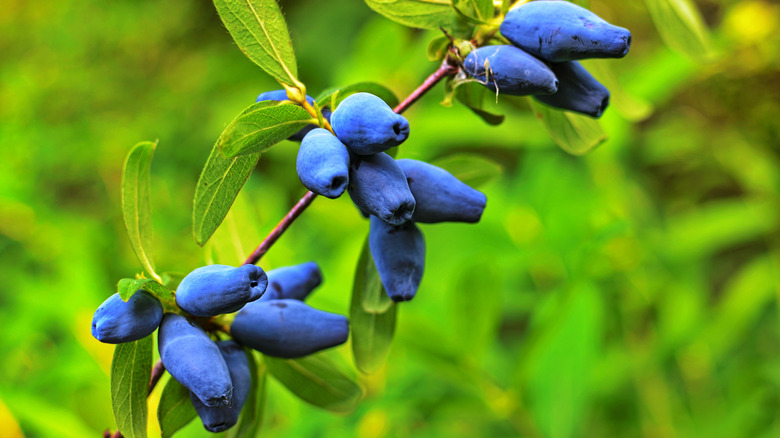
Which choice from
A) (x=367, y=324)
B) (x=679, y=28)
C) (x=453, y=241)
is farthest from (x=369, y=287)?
(x=453, y=241)

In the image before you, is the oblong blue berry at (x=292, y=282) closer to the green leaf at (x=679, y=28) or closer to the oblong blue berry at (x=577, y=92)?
the oblong blue berry at (x=577, y=92)

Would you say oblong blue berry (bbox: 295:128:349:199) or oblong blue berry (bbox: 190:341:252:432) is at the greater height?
oblong blue berry (bbox: 295:128:349:199)

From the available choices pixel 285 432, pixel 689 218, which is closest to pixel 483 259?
pixel 285 432

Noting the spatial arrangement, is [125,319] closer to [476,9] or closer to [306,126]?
[306,126]

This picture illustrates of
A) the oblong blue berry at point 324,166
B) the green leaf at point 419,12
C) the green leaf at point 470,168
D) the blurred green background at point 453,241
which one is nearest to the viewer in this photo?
the oblong blue berry at point 324,166

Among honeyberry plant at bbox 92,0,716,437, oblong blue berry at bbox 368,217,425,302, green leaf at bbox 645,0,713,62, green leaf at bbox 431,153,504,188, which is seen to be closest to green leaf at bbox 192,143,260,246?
honeyberry plant at bbox 92,0,716,437

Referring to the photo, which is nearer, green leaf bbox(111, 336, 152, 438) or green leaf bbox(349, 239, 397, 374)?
green leaf bbox(111, 336, 152, 438)

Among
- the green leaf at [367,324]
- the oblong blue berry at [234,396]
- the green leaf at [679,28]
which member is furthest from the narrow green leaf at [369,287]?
the green leaf at [679,28]

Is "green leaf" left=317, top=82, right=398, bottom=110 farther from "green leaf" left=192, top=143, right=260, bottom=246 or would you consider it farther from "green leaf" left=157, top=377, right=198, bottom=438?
"green leaf" left=157, top=377, right=198, bottom=438

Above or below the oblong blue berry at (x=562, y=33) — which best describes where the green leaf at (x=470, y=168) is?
below
